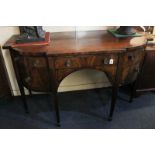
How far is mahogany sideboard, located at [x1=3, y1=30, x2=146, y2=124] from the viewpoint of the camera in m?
1.14

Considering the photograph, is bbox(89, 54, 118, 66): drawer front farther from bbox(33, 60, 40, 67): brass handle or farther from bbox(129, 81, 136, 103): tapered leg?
bbox(129, 81, 136, 103): tapered leg

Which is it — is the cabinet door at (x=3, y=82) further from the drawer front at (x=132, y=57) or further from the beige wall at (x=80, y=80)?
the drawer front at (x=132, y=57)

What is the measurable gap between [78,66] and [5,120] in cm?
103

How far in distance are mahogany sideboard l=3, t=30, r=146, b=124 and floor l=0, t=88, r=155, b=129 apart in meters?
0.40

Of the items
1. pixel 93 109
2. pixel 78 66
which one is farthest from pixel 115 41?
pixel 93 109

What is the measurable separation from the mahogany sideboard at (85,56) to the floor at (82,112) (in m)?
0.40

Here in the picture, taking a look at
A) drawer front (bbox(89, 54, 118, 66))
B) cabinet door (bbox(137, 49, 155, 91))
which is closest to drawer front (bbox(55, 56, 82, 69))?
drawer front (bbox(89, 54, 118, 66))

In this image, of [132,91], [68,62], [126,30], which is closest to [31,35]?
[68,62]

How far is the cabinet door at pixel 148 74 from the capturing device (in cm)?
151

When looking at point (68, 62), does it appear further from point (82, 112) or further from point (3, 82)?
point (3, 82)

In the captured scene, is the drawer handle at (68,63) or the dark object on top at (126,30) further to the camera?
the dark object on top at (126,30)

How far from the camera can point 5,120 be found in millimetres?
1609

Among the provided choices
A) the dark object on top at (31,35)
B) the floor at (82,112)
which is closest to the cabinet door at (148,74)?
the floor at (82,112)
